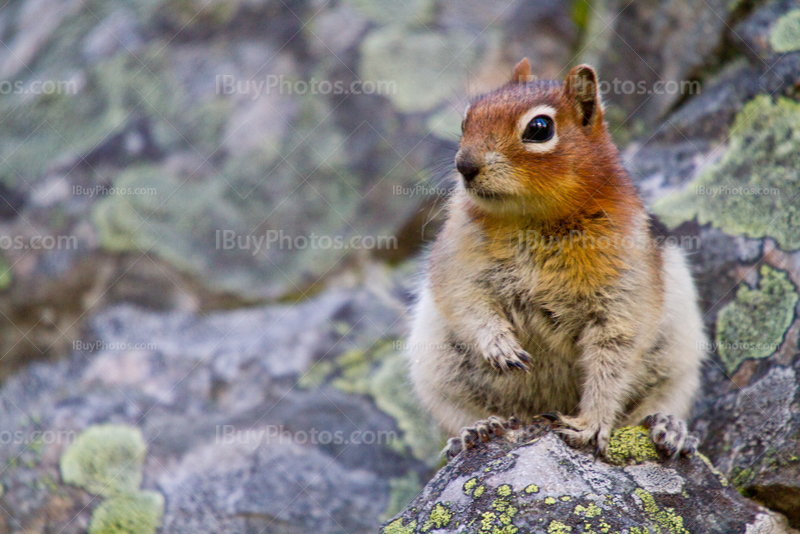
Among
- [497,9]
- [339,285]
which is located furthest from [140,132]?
[497,9]

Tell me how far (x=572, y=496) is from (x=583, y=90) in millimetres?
2610

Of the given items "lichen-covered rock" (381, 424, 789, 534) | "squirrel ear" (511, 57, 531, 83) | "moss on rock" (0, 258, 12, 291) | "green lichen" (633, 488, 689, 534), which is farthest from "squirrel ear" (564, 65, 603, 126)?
"moss on rock" (0, 258, 12, 291)

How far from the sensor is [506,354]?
4074 mm

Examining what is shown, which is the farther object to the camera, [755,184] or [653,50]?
[653,50]

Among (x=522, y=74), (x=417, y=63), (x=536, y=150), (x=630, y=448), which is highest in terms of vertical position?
(x=417, y=63)

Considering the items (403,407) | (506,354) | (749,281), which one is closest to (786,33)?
(749,281)

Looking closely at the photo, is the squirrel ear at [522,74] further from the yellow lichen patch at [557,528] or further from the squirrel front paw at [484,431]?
the yellow lichen patch at [557,528]

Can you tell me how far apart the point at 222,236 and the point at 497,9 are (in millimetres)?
4494

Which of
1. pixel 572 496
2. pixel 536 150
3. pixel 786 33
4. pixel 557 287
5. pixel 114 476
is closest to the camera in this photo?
pixel 572 496

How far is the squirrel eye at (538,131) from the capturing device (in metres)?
4.05

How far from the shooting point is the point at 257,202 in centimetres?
714

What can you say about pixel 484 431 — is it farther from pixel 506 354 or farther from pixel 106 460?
pixel 106 460

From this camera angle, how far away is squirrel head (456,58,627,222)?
396cm

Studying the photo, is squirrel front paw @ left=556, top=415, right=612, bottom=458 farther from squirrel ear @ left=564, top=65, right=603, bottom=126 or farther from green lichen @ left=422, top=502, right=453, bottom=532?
squirrel ear @ left=564, top=65, right=603, bottom=126
